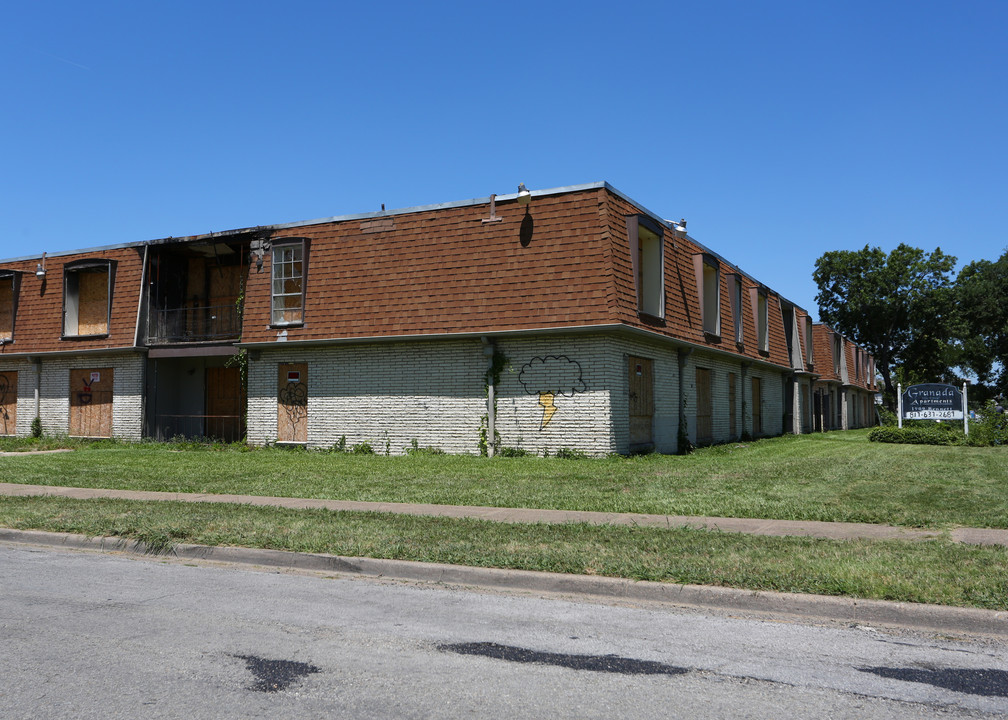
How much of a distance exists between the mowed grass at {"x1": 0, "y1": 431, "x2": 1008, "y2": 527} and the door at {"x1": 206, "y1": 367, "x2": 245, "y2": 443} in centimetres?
432

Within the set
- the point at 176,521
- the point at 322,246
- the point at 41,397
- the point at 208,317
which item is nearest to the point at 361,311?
the point at 322,246

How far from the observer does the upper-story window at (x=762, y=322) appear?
1220 inches

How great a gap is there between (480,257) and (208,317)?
11379 millimetres

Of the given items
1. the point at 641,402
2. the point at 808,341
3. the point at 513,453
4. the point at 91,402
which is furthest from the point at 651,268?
the point at 808,341

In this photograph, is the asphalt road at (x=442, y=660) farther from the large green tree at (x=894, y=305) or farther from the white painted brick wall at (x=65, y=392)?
the large green tree at (x=894, y=305)

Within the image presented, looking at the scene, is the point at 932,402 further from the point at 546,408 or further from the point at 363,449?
the point at 363,449

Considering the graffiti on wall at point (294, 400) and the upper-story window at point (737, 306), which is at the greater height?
the upper-story window at point (737, 306)

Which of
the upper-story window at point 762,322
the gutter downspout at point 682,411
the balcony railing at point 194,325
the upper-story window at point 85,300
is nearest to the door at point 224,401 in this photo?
the balcony railing at point 194,325

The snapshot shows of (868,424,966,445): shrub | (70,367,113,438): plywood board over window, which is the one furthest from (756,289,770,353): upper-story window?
(70,367,113,438): plywood board over window

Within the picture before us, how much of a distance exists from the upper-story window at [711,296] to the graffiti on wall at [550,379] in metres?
7.19

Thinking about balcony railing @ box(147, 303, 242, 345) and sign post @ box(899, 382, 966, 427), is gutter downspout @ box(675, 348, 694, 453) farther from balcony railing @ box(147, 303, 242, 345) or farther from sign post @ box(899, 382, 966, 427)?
balcony railing @ box(147, 303, 242, 345)

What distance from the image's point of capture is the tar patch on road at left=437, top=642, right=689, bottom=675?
5273 millimetres

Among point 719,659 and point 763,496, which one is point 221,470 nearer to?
point 763,496

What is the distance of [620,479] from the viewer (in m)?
15.2
